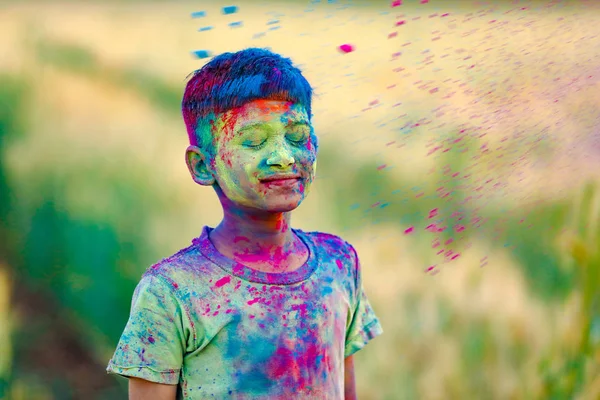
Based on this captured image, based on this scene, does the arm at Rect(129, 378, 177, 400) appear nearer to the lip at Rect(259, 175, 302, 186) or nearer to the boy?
the boy

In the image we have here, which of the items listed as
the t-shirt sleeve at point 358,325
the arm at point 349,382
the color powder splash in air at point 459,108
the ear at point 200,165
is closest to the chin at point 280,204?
the ear at point 200,165

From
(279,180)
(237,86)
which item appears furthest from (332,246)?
(237,86)

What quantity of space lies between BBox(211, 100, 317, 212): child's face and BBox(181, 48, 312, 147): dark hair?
0.06ft

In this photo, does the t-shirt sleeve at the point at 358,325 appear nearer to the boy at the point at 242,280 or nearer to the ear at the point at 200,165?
the boy at the point at 242,280

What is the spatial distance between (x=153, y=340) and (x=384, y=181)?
144cm

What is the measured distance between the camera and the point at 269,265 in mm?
1665

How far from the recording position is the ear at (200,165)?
166 cm

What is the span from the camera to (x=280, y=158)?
1559 mm

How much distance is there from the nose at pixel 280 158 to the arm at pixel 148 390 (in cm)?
46

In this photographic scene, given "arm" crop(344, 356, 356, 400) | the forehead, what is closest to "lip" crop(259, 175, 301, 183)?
the forehead

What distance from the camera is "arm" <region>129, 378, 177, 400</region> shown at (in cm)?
157

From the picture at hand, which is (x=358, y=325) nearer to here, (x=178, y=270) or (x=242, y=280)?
(x=242, y=280)

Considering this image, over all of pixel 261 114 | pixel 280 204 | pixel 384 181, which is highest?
pixel 261 114

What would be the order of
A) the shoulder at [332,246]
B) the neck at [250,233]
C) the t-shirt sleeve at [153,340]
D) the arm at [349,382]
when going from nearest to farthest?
the t-shirt sleeve at [153,340]
the neck at [250,233]
the shoulder at [332,246]
the arm at [349,382]
